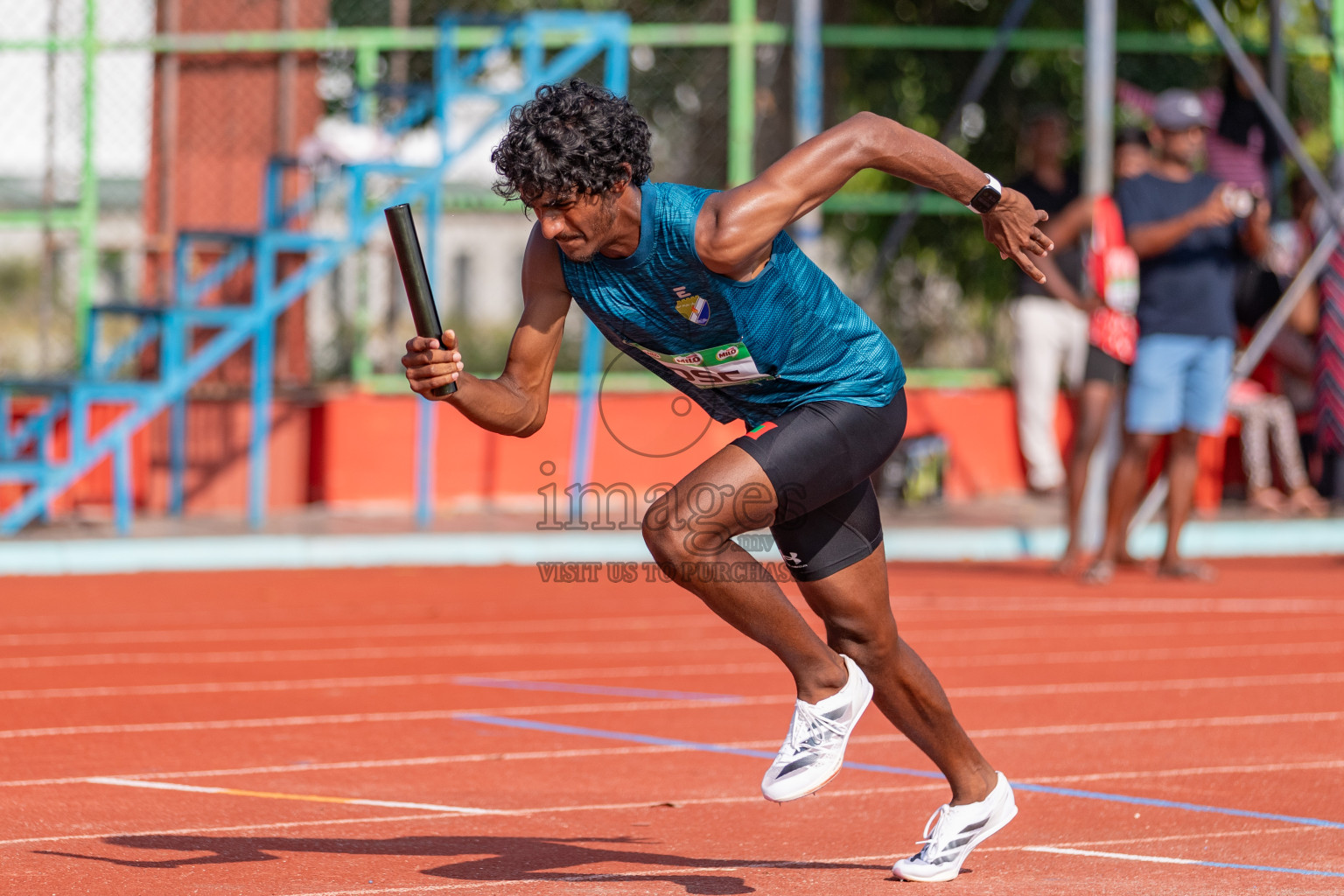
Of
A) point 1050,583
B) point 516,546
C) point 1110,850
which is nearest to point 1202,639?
point 1050,583

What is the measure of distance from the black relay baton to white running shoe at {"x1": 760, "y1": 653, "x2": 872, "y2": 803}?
1134 mm

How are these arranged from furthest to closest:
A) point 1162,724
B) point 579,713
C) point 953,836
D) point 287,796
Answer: point 579,713
point 1162,724
point 287,796
point 953,836

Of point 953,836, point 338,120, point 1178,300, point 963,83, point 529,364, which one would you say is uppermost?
point 963,83

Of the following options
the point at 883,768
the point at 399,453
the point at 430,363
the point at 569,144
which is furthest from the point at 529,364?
the point at 399,453

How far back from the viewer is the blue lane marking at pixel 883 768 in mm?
5059

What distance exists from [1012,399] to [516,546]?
4.21 meters

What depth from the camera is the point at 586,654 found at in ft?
26.4

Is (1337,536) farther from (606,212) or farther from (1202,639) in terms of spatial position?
(606,212)

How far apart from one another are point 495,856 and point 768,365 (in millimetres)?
1457

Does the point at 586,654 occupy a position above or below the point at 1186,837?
below

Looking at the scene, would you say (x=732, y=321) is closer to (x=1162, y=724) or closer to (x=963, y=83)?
(x=1162, y=724)

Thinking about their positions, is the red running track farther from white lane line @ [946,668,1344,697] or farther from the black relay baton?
the black relay baton

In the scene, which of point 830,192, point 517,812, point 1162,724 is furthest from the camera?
point 1162,724

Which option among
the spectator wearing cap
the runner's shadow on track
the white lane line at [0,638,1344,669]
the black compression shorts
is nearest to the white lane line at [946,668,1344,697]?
the white lane line at [0,638,1344,669]
